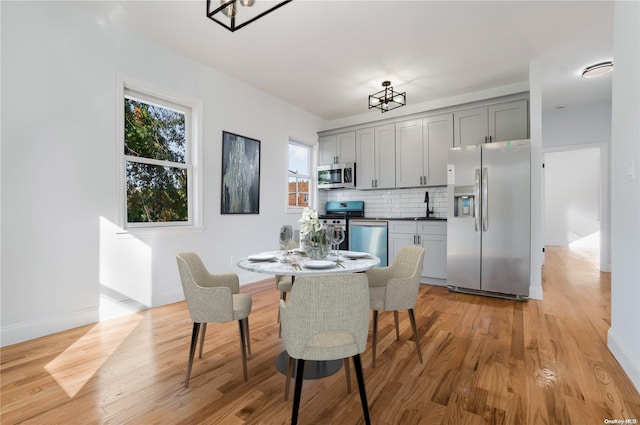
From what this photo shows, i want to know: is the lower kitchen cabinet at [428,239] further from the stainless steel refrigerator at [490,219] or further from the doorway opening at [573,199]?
the doorway opening at [573,199]

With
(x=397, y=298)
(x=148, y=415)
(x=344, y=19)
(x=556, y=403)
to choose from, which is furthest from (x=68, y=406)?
(x=344, y=19)

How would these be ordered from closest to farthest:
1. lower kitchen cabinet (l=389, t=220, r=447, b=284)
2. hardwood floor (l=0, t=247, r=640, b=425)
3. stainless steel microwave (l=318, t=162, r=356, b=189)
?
hardwood floor (l=0, t=247, r=640, b=425) → lower kitchen cabinet (l=389, t=220, r=447, b=284) → stainless steel microwave (l=318, t=162, r=356, b=189)

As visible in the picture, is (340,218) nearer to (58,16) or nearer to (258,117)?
(258,117)

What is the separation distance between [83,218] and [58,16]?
1762mm

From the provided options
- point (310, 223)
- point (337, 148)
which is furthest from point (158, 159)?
point (337, 148)

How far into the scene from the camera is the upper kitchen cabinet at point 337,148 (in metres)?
5.54

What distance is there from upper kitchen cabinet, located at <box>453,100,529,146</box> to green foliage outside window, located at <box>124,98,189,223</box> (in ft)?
12.6

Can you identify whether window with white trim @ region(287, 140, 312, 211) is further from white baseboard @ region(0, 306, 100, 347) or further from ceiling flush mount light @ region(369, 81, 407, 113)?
white baseboard @ region(0, 306, 100, 347)

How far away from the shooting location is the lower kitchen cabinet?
14.3ft

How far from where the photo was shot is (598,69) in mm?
3854

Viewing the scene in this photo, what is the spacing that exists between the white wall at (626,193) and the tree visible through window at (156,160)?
4.06 metres

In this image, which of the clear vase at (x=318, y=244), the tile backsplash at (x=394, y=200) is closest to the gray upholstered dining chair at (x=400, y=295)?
the clear vase at (x=318, y=244)

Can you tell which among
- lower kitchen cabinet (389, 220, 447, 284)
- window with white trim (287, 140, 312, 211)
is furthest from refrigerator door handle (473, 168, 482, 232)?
window with white trim (287, 140, 312, 211)

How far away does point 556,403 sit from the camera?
165 cm
